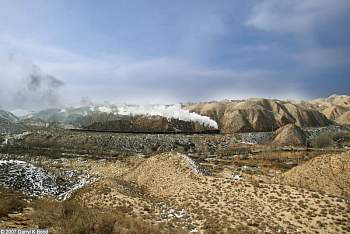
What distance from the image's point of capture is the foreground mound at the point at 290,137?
147250mm

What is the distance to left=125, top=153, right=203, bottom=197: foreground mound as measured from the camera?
3428 centimetres

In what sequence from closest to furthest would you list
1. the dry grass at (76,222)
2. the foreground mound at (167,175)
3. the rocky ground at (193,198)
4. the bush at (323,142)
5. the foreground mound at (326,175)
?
→ the dry grass at (76,222)
the rocky ground at (193,198)
the foreground mound at (167,175)
the foreground mound at (326,175)
the bush at (323,142)

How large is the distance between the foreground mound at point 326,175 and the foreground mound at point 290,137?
104m

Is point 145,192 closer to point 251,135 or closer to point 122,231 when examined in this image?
point 122,231

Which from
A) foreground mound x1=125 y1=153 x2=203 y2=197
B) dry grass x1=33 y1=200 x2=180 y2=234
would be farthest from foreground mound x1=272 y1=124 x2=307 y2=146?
dry grass x1=33 y1=200 x2=180 y2=234

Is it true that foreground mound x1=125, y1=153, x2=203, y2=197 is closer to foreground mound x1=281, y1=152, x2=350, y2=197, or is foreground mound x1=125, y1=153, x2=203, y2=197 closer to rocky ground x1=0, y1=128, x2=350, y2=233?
rocky ground x1=0, y1=128, x2=350, y2=233

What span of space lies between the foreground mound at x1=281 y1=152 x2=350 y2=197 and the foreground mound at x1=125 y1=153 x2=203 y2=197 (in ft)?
35.5

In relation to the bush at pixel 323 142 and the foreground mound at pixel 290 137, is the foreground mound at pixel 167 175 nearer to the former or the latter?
the foreground mound at pixel 290 137

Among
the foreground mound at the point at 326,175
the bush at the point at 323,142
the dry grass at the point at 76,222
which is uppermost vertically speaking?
the dry grass at the point at 76,222

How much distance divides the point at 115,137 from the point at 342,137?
88.3 metres

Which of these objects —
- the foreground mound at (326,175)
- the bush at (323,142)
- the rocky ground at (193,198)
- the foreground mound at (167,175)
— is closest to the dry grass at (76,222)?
the rocky ground at (193,198)

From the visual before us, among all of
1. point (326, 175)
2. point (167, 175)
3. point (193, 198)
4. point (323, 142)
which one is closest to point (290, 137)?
point (323, 142)

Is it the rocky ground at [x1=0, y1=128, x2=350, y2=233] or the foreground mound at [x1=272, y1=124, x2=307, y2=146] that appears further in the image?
the foreground mound at [x1=272, y1=124, x2=307, y2=146]

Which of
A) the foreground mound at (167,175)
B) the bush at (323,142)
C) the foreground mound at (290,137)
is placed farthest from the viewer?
the foreground mound at (290,137)
